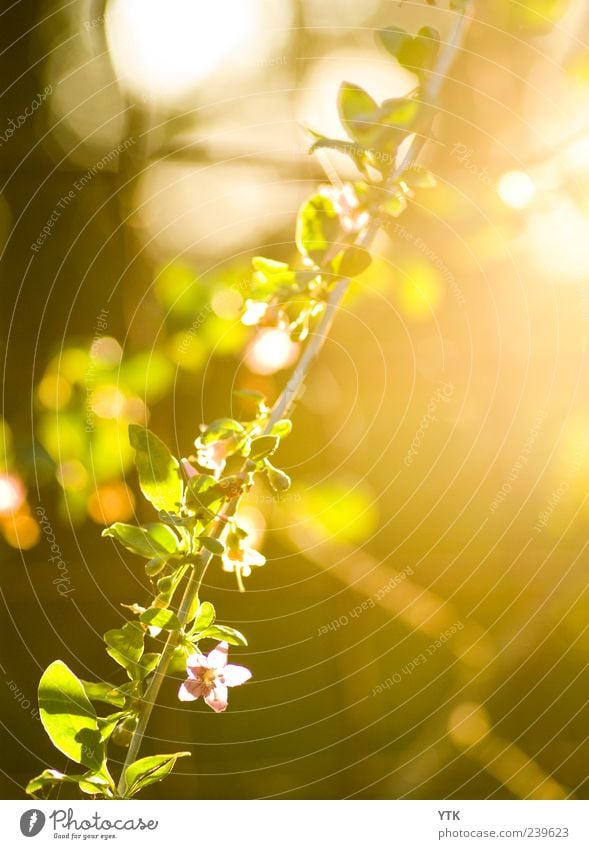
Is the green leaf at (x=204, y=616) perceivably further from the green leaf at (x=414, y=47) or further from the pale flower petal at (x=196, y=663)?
the green leaf at (x=414, y=47)

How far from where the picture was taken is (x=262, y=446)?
36 cm

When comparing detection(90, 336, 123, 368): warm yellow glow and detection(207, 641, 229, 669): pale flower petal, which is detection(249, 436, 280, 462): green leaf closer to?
detection(207, 641, 229, 669): pale flower petal

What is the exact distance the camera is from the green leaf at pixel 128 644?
0.37 meters

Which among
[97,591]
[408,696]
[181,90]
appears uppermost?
[181,90]

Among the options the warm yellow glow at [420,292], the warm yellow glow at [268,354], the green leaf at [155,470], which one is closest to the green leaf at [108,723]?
the green leaf at [155,470]

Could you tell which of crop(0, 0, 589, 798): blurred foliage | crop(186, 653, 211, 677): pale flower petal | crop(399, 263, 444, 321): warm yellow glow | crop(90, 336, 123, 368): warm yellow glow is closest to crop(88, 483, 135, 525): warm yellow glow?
crop(0, 0, 589, 798): blurred foliage

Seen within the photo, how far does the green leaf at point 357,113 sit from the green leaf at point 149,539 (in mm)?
240

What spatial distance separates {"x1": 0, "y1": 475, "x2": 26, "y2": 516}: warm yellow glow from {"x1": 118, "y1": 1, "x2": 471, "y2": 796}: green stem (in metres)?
0.26

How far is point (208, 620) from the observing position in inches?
15.3

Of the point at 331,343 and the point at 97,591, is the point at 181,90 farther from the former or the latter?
the point at 97,591

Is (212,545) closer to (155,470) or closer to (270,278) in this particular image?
(155,470)
